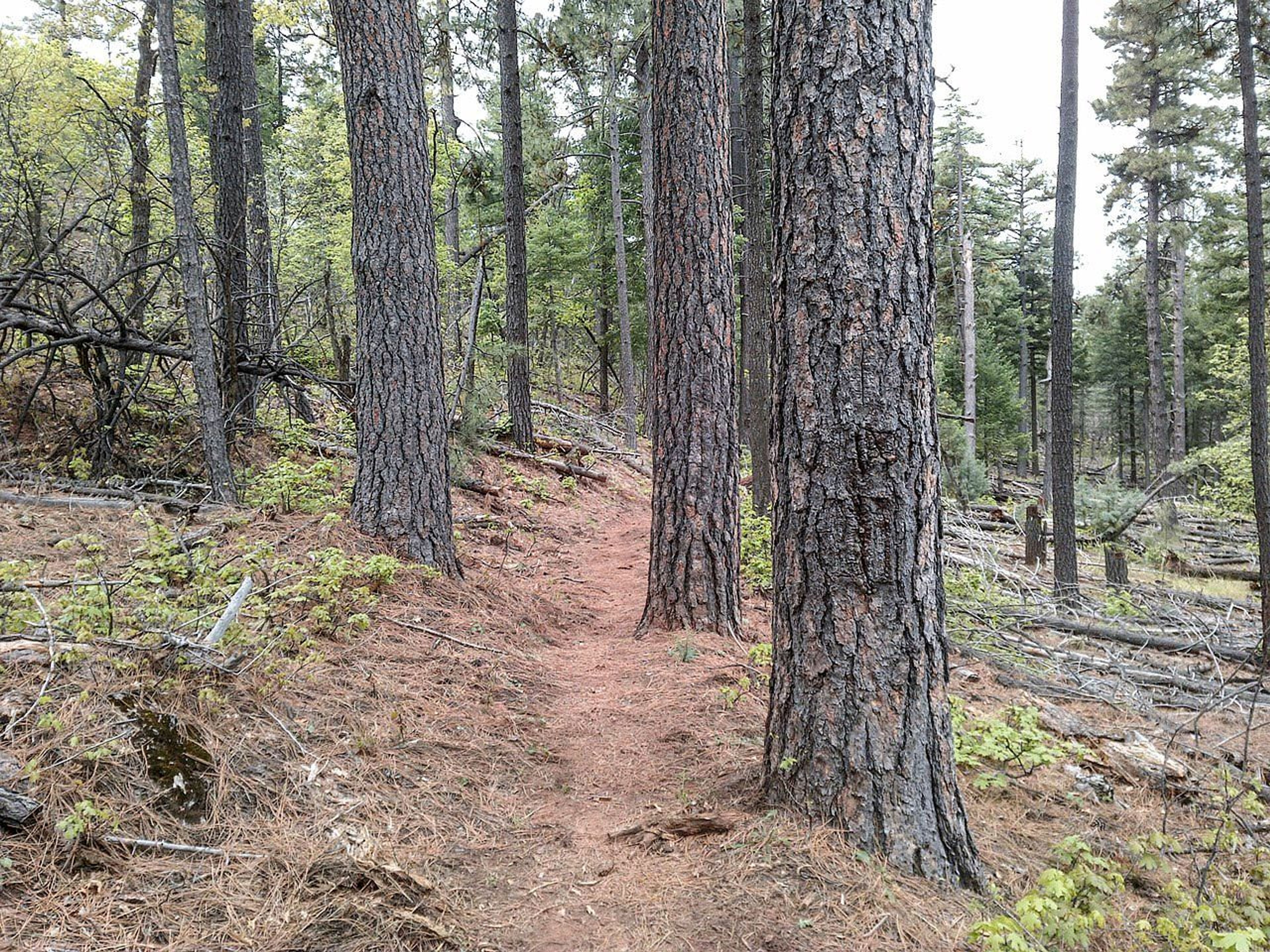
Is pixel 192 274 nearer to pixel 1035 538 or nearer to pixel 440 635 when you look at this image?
pixel 440 635

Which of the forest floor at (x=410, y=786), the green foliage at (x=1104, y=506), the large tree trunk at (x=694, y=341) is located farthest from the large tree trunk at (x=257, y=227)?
the green foliage at (x=1104, y=506)

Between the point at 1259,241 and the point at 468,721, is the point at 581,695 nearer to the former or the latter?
the point at 468,721

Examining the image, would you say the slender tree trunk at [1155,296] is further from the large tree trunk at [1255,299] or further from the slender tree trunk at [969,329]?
the large tree trunk at [1255,299]

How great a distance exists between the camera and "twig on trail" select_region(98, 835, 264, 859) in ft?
7.29

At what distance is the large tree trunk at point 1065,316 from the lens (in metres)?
9.30

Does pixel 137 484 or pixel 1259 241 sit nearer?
pixel 137 484

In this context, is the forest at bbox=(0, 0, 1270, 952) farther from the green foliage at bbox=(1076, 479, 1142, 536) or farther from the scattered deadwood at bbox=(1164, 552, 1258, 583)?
the scattered deadwood at bbox=(1164, 552, 1258, 583)

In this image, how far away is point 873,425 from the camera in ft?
8.20

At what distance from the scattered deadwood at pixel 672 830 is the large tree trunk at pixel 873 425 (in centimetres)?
40

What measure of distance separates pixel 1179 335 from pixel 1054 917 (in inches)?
1080

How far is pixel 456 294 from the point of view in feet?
51.1

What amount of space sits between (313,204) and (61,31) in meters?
7.19

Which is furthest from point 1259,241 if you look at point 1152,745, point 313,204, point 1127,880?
point 313,204

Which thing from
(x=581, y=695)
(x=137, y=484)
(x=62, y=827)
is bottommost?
(x=581, y=695)
